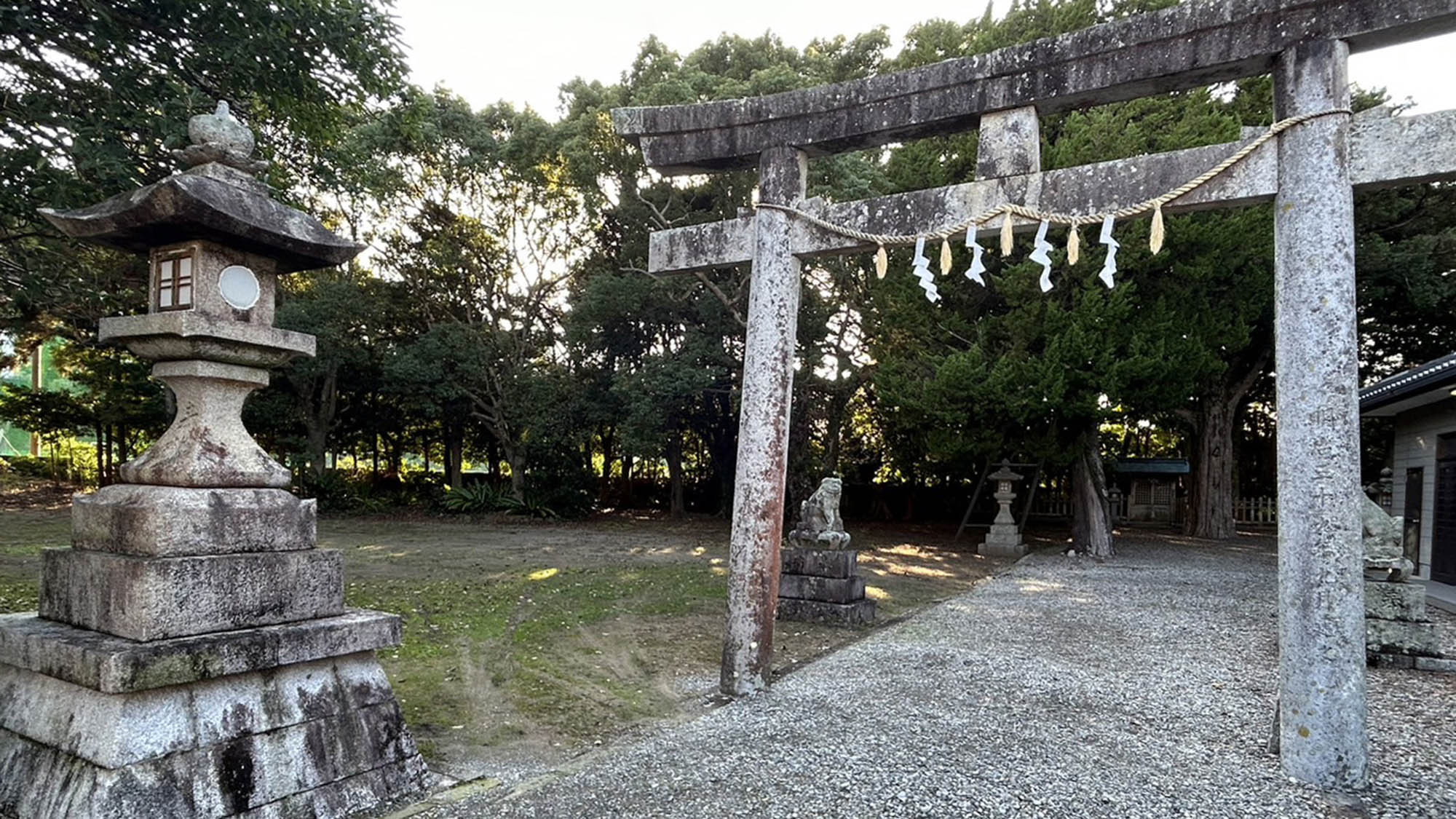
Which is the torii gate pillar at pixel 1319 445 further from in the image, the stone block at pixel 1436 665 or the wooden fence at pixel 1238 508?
the wooden fence at pixel 1238 508

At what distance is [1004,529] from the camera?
1521 centimetres

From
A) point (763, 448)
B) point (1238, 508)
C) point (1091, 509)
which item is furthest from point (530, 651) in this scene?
point (1238, 508)

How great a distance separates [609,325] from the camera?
1866 cm

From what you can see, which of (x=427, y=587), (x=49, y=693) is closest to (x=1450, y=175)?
(x=49, y=693)

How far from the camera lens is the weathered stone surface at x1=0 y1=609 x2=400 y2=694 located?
112 inches

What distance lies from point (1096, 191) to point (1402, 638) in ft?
16.4

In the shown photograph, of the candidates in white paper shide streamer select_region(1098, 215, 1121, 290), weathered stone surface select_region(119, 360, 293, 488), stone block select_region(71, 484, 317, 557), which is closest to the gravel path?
stone block select_region(71, 484, 317, 557)

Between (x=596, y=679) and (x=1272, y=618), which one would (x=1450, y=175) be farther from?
(x=1272, y=618)

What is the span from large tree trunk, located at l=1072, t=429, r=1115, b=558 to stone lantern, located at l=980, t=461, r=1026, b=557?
1080 millimetres

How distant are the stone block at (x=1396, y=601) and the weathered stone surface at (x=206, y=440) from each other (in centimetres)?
793

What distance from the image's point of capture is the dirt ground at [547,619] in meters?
4.62

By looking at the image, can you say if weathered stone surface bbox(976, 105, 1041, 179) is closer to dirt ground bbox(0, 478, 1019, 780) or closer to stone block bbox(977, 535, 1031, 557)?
dirt ground bbox(0, 478, 1019, 780)

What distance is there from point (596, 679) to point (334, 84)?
6741mm

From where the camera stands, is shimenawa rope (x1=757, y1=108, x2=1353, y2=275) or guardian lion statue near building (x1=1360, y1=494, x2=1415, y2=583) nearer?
shimenawa rope (x1=757, y1=108, x2=1353, y2=275)
